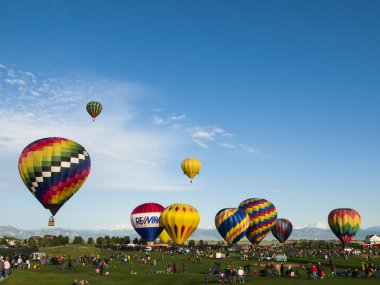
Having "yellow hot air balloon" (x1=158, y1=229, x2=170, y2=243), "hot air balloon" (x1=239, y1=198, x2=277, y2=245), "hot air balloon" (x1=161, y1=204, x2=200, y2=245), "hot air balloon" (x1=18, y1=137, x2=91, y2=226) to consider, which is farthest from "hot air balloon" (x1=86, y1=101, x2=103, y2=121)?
"hot air balloon" (x1=239, y1=198, x2=277, y2=245)

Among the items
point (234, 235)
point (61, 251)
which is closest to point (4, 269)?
point (61, 251)

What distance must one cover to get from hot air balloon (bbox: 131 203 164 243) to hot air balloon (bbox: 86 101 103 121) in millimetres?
27912

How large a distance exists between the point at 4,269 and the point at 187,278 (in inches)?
695

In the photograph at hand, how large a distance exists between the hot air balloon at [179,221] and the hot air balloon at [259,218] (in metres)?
17.1

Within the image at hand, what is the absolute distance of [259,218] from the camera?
103562mm

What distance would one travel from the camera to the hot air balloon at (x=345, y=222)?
97.3 m

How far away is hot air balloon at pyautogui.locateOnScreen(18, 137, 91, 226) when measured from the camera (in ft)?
205

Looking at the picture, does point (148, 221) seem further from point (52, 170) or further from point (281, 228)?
point (52, 170)

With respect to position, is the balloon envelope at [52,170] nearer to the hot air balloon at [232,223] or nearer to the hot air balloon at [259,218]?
the hot air balloon at [232,223]

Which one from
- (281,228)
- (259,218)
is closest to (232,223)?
(259,218)

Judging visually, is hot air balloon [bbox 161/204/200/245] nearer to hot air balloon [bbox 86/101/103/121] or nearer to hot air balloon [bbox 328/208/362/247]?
hot air balloon [bbox 86/101/103/121]

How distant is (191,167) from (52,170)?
50497 millimetres

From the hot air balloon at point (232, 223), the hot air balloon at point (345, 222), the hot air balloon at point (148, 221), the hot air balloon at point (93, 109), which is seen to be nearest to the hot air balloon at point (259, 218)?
the hot air balloon at point (232, 223)

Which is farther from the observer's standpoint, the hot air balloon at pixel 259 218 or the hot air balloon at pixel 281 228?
the hot air balloon at pixel 281 228
